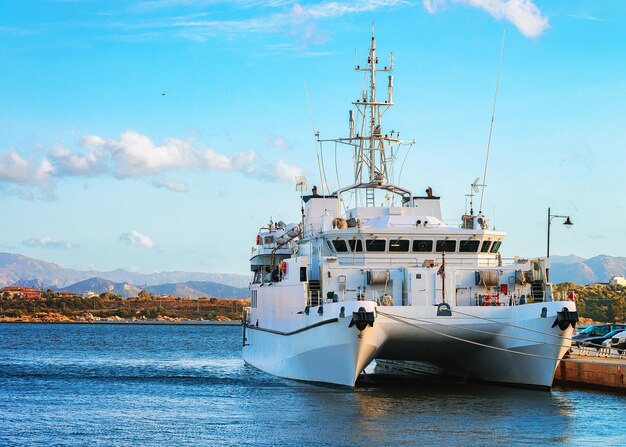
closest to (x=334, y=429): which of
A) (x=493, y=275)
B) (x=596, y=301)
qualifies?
(x=493, y=275)

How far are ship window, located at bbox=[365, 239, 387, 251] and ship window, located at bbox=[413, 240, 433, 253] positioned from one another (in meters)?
1.10

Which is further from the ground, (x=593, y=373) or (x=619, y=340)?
(x=619, y=340)

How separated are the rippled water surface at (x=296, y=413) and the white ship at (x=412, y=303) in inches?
42.7

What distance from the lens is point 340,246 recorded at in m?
35.5

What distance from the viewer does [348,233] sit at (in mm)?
35000

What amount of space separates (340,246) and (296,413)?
801cm

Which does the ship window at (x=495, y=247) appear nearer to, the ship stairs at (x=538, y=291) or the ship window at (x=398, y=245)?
the ship stairs at (x=538, y=291)

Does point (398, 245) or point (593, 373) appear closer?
point (398, 245)

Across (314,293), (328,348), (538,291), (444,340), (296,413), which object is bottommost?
(296,413)

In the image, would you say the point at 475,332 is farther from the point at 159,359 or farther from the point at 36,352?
the point at 36,352

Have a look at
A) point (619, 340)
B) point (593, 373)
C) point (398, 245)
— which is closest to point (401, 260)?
point (398, 245)

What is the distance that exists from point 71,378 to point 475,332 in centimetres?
1960

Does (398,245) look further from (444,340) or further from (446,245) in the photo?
(444,340)

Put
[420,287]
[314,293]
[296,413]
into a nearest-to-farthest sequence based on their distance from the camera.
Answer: [296,413] → [420,287] → [314,293]
